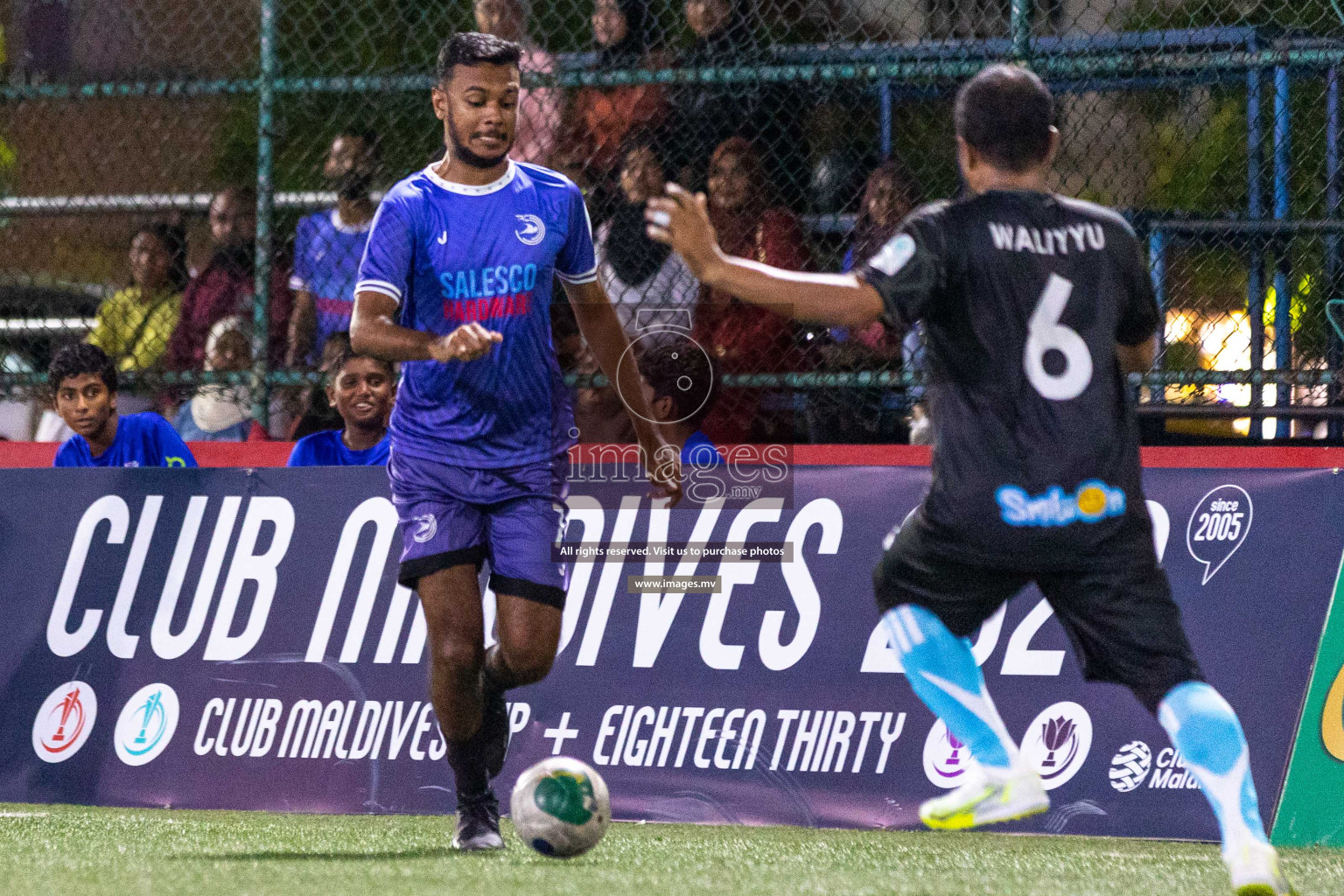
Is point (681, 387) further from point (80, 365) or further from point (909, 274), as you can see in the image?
point (909, 274)

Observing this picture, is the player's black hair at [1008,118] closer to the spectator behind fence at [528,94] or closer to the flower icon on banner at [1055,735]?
the flower icon on banner at [1055,735]

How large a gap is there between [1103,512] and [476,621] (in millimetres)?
2097

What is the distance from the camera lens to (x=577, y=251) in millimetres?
5812

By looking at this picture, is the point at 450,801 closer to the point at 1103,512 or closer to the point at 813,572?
the point at 813,572

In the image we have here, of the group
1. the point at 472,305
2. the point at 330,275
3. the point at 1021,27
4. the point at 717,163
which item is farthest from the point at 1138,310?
the point at 330,275

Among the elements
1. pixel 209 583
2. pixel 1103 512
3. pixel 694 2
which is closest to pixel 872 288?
pixel 1103 512

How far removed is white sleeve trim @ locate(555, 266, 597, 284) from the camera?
5820mm

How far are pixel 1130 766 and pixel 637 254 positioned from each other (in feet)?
9.22

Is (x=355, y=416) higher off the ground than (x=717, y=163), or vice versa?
(x=717, y=163)

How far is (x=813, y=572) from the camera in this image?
22.6 feet

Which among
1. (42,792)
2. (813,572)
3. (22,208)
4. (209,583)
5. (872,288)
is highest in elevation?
(872,288)

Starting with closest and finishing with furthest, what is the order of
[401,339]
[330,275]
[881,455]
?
1. [401,339]
2. [881,455]
3. [330,275]

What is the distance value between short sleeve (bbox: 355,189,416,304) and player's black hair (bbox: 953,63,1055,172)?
1.92 meters

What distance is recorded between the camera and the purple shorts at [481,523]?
553cm
